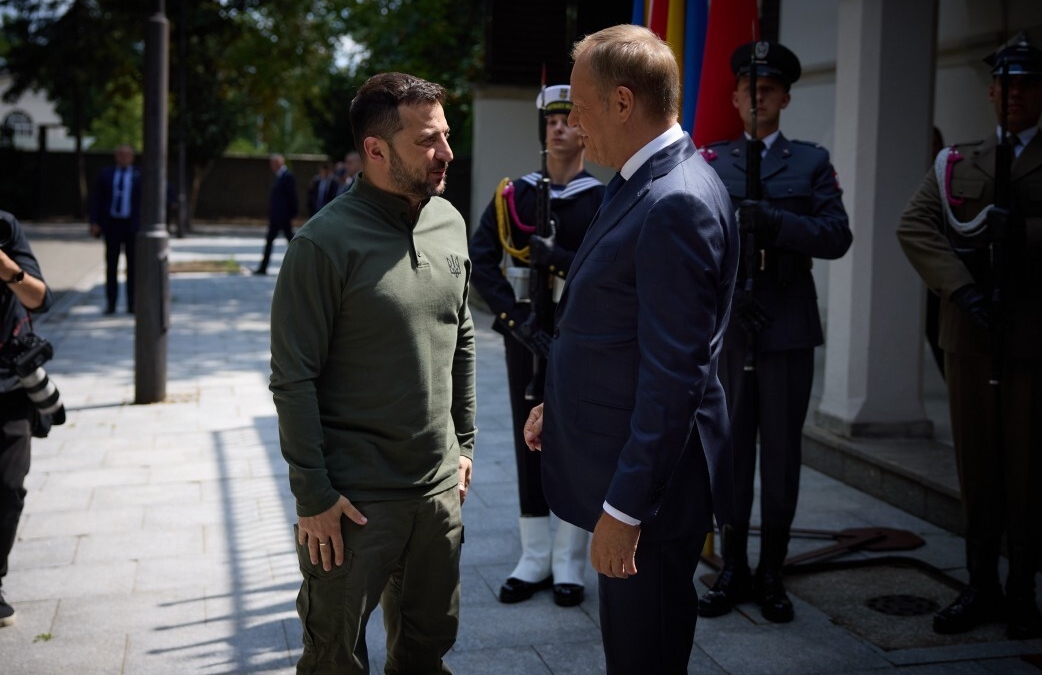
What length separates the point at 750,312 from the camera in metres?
4.64

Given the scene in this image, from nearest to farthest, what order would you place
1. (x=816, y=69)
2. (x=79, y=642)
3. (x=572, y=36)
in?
(x=79, y=642)
(x=572, y=36)
(x=816, y=69)

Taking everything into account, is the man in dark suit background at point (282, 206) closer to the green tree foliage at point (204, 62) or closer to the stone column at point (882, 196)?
the green tree foliage at point (204, 62)

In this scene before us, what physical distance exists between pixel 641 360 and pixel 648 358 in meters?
0.06

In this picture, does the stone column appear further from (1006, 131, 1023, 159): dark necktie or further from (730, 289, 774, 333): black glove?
(730, 289, 774, 333): black glove

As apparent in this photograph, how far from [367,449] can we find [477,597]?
206 cm

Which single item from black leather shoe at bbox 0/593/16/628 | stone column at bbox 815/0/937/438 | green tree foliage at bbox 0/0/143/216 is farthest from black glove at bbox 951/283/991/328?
green tree foliage at bbox 0/0/143/216

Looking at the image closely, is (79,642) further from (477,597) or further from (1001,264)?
(1001,264)

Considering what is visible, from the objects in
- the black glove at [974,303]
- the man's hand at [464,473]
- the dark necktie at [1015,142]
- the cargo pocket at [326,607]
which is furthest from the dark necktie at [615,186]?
the dark necktie at [1015,142]

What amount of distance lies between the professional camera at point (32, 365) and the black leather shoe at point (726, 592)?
9.19 feet

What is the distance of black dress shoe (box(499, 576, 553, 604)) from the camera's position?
16.0 feet

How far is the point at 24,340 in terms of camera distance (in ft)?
14.6

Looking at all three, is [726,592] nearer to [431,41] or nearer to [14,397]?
[14,397]

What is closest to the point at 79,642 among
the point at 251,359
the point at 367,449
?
the point at 367,449

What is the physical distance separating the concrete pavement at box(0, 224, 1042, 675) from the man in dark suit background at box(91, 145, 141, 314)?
5515 millimetres
